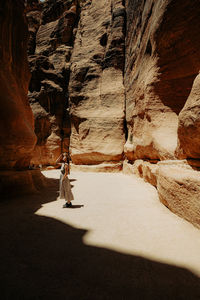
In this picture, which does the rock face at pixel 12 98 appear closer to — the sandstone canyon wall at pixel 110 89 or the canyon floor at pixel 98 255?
the sandstone canyon wall at pixel 110 89

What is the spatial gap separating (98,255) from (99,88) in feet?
46.1

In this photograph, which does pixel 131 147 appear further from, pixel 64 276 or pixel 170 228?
pixel 64 276

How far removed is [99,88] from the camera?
14.5m

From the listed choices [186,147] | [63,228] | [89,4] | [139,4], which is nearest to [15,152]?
[63,228]

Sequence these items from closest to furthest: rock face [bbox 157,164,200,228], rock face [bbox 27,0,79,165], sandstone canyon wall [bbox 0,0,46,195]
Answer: rock face [bbox 157,164,200,228]
sandstone canyon wall [bbox 0,0,46,195]
rock face [bbox 27,0,79,165]

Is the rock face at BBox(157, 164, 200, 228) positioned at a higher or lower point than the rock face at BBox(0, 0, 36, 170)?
lower

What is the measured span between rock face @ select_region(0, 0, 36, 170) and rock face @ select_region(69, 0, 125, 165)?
291 inches

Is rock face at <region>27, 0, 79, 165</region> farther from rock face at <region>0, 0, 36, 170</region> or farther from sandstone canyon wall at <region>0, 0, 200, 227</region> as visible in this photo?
rock face at <region>0, 0, 36, 170</region>

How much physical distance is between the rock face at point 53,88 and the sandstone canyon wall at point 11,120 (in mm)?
10583

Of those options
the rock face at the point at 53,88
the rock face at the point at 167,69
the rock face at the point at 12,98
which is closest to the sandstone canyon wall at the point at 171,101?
the rock face at the point at 167,69

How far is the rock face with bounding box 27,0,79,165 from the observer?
1698cm

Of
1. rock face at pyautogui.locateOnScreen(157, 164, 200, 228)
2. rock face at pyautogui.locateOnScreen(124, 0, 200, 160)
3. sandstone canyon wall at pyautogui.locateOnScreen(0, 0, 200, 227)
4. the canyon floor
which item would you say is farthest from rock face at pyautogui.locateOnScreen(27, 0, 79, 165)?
rock face at pyautogui.locateOnScreen(157, 164, 200, 228)

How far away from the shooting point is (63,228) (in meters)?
3.05

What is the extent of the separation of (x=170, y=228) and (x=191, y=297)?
1462mm
